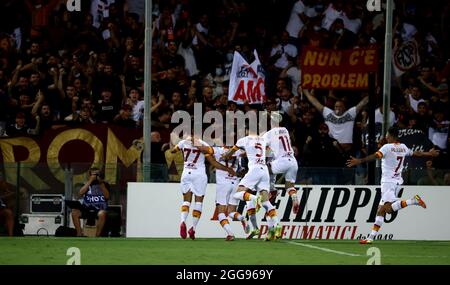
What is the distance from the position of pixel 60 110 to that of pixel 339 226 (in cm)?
736

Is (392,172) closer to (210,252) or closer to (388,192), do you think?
(388,192)

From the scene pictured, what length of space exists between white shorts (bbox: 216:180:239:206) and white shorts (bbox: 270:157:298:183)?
98 cm

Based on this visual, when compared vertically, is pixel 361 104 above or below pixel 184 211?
above

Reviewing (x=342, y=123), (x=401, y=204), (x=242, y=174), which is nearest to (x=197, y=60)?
(x=342, y=123)

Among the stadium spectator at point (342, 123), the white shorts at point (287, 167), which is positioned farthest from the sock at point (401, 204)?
the stadium spectator at point (342, 123)

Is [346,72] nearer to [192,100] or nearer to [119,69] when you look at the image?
[192,100]

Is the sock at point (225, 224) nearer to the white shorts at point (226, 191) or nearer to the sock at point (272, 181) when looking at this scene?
the white shorts at point (226, 191)

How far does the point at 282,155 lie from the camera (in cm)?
2350

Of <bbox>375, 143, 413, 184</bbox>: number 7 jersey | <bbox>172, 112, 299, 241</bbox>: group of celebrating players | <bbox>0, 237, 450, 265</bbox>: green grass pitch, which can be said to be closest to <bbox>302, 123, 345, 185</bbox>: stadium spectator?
<bbox>172, 112, 299, 241</bbox>: group of celebrating players

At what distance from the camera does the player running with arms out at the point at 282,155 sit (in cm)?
2300

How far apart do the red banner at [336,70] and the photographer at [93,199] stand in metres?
5.33

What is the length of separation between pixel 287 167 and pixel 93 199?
4.66 meters

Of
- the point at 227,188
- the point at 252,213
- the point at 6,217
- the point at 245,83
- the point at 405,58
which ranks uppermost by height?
the point at 405,58
